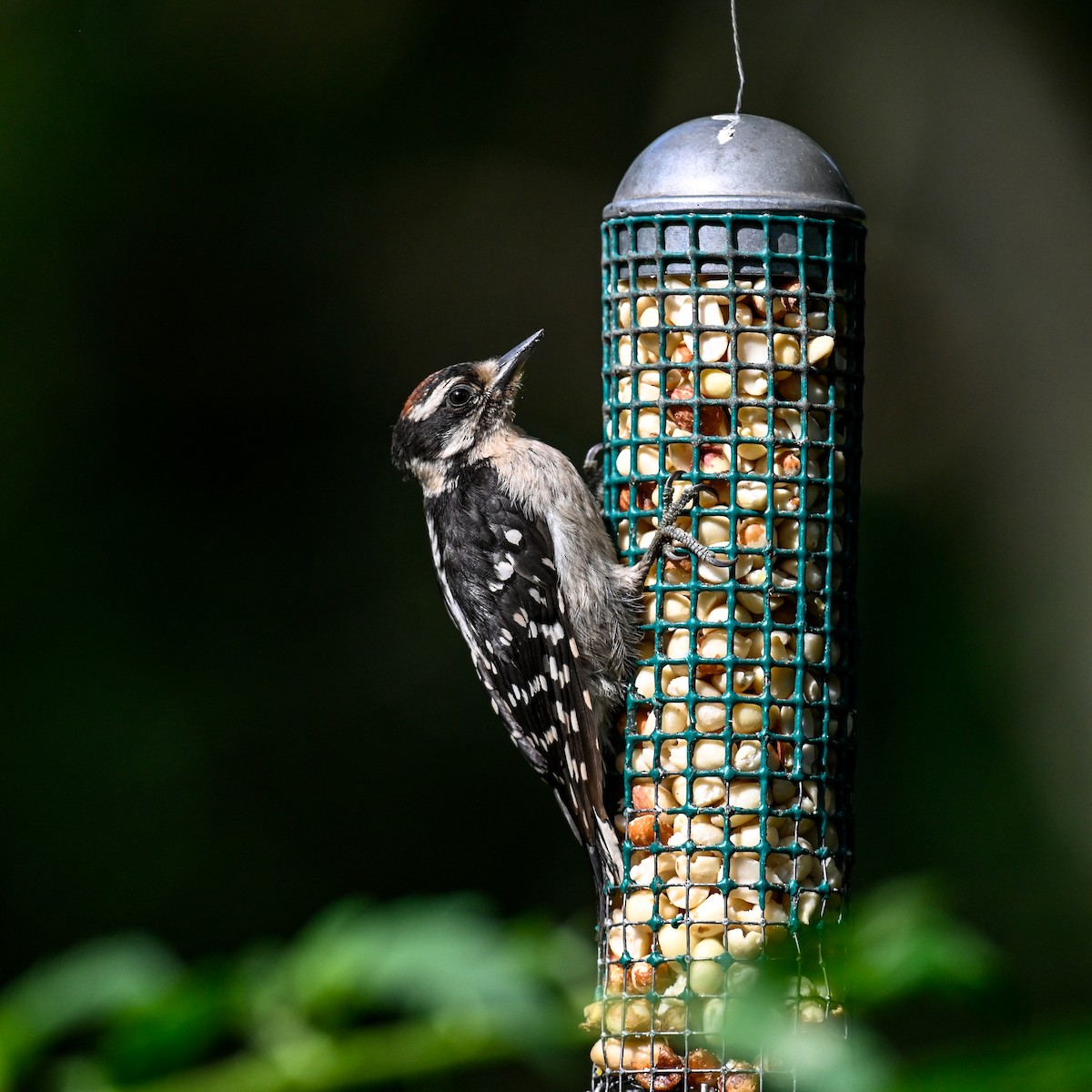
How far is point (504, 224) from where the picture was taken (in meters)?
9.52

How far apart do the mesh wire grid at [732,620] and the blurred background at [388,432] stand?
168 inches

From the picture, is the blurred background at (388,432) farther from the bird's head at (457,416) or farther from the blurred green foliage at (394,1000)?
the blurred green foliage at (394,1000)

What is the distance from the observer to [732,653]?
391cm

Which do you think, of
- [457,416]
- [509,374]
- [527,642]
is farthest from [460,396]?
[527,642]

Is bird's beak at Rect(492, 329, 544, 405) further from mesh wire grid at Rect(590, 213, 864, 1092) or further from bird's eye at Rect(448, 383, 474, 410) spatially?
mesh wire grid at Rect(590, 213, 864, 1092)

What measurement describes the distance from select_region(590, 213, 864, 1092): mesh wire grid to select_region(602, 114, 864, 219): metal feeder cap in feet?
0.15

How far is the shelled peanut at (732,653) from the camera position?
3822 millimetres

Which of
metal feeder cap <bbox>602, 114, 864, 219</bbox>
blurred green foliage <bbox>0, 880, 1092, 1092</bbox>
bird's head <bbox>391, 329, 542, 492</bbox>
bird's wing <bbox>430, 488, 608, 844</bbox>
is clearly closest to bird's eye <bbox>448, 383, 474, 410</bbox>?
bird's head <bbox>391, 329, 542, 492</bbox>

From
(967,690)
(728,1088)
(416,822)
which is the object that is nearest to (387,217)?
(416,822)

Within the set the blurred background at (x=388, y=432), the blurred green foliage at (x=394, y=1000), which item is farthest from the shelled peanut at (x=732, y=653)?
the blurred background at (x=388, y=432)

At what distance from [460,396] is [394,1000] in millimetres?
3754

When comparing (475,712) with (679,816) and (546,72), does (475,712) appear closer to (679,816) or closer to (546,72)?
(546,72)

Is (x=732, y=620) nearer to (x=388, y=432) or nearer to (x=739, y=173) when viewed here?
(x=739, y=173)

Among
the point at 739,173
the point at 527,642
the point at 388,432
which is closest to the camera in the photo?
the point at 739,173
